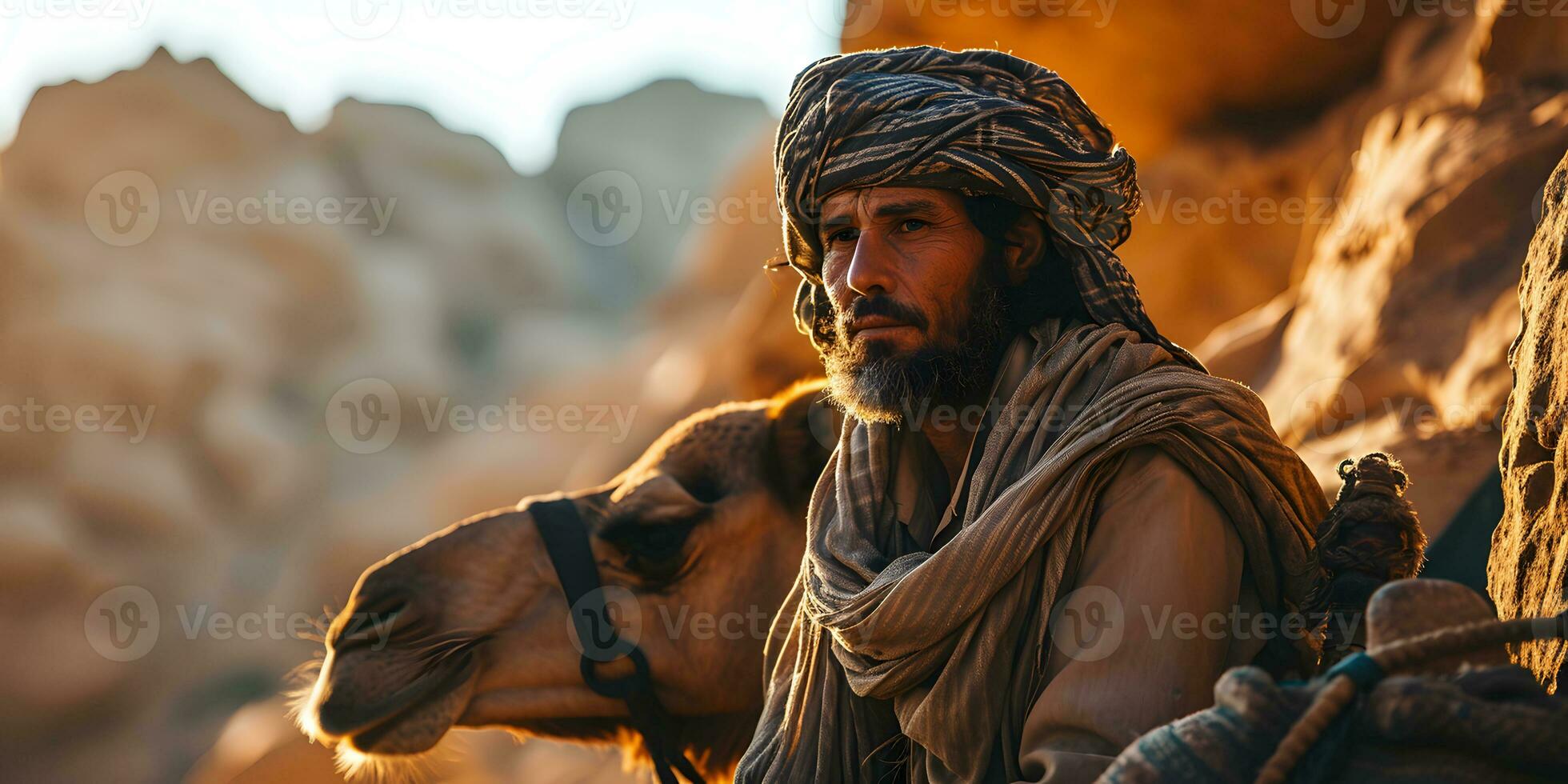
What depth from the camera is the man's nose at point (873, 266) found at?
2508mm

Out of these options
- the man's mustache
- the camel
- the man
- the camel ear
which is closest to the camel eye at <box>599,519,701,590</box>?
the camel

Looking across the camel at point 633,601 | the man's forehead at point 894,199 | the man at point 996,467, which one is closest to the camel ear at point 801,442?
the camel at point 633,601

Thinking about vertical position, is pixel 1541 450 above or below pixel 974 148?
above

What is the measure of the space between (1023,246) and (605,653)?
142 centimetres

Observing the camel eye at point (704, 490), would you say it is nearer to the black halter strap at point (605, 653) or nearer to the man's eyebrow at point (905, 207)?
the black halter strap at point (605, 653)

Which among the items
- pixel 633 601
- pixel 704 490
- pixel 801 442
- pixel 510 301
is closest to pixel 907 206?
pixel 801 442

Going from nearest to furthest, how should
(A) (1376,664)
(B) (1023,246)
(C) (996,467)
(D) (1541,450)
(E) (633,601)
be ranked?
(A) (1376,664), (C) (996,467), (D) (1541,450), (B) (1023,246), (E) (633,601)

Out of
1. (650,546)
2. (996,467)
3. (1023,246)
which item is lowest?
(650,546)

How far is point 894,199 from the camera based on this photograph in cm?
250

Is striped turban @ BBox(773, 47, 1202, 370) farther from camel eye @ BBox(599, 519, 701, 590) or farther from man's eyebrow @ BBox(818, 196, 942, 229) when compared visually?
camel eye @ BBox(599, 519, 701, 590)

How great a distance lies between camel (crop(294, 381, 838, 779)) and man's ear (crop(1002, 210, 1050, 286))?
846mm

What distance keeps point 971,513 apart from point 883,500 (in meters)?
0.31

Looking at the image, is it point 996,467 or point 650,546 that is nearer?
point 996,467

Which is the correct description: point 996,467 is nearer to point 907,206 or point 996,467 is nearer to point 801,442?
point 907,206
